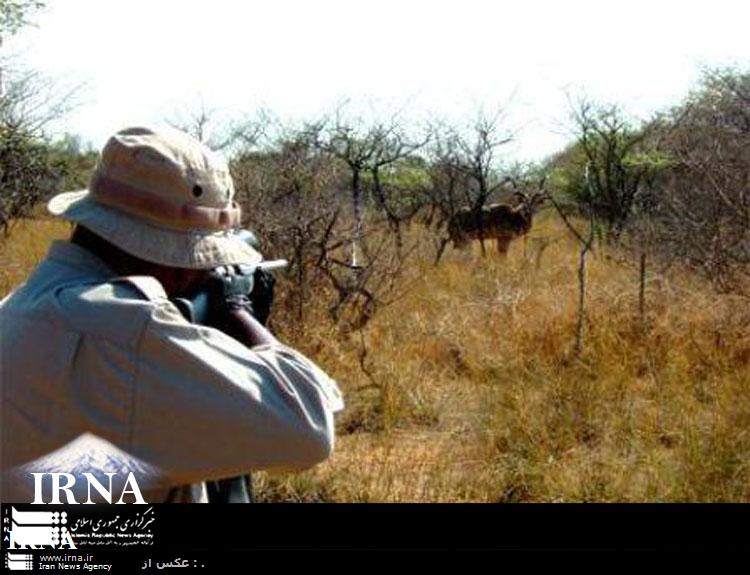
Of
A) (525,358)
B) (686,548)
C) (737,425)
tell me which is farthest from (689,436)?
(686,548)

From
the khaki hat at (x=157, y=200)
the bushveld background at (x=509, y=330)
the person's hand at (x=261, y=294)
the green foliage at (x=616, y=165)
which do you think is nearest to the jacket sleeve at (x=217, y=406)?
the khaki hat at (x=157, y=200)

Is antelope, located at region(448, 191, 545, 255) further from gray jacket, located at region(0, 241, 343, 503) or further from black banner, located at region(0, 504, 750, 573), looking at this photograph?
gray jacket, located at region(0, 241, 343, 503)

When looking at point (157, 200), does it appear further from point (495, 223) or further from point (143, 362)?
point (495, 223)

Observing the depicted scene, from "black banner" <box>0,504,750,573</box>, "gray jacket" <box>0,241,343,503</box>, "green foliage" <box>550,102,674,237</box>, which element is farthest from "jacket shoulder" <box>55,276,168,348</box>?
"green foliage" <box>550,102,674,237</box>

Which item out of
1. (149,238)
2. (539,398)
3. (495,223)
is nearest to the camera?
(149,238)

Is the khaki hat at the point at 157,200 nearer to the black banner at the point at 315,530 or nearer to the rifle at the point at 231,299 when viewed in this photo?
the rifle at the point at 231,299

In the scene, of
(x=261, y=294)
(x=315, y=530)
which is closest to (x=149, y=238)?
(x=261, y=294)

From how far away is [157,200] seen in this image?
1260 mm

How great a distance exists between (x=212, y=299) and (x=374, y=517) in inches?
15.2

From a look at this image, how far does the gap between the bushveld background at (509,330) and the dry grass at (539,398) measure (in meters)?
0.01

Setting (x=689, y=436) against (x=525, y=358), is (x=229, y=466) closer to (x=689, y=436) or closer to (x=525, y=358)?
(x=689, y=436)

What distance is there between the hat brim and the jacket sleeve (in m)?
0.10

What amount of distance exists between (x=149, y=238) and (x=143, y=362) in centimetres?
18

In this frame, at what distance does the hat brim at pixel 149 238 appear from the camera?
1.25 metres
